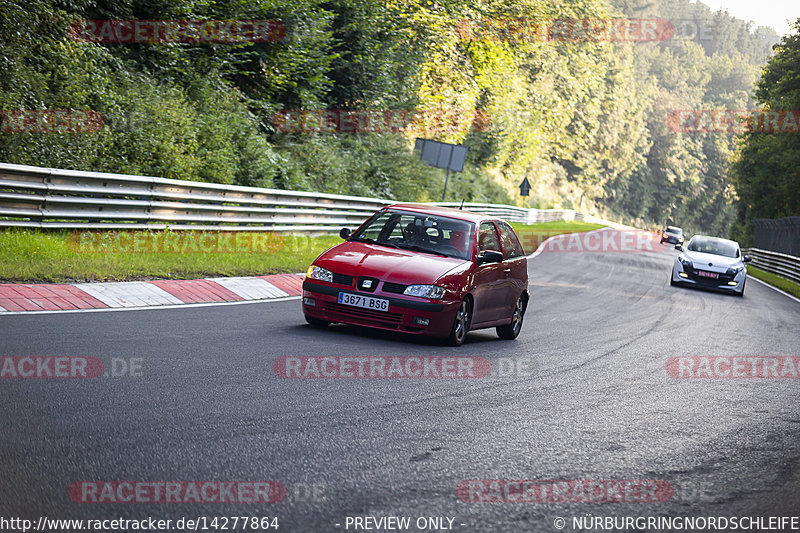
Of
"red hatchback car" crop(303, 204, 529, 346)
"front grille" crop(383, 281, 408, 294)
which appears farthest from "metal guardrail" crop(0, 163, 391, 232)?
"front grille" crop(383, 281, 408, 294)

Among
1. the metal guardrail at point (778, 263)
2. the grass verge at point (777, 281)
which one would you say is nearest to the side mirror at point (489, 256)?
the grass verge at point (777, 281)

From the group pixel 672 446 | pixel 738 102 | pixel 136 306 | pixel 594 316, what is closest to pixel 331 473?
pixel 672 446

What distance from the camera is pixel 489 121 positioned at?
51.5m

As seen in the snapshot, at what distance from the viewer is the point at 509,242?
11.8 meters

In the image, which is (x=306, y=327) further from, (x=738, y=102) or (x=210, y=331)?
(x=738, y=102)

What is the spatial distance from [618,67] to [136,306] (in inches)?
3105

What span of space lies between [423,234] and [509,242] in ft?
4.95

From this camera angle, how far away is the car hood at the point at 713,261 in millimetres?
23734

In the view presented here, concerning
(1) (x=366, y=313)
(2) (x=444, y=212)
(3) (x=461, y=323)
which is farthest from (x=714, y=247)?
(1) (x=366, y=313)

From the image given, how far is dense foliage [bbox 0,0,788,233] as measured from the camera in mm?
17719

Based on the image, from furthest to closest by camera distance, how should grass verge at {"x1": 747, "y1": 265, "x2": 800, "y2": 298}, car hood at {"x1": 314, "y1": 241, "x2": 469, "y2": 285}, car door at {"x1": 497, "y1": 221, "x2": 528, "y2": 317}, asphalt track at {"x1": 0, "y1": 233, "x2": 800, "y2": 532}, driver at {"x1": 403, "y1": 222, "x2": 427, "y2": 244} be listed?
grass verge at {"x1": 747, "y1": 265, "x2": 800, "y2": 298} → car door at {"x1": 497, "y1": 221, "x2": 528, "y2": 317} → driver at {"x1": 403, "y1": 222, "x2": 427, "y2": 244} → car hood at {"x1": 314, "y1": 241, "x2": 469, "y2": 285} → asphalt track at {"x1": 0, "y1": 233, "x2": 800, "y2": 532}

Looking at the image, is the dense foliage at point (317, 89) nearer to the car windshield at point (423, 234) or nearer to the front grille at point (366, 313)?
the car windshield at point (423, 234)

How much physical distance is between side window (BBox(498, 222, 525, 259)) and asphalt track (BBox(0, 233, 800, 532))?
1.39m

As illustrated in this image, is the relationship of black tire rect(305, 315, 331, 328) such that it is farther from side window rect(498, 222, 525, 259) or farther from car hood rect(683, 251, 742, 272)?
car hood rect(683, 251, 742, 272)
